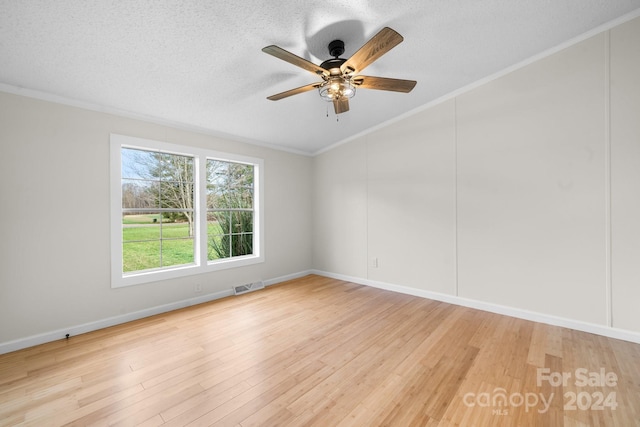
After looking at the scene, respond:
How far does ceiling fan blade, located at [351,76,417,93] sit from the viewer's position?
87.2 inches

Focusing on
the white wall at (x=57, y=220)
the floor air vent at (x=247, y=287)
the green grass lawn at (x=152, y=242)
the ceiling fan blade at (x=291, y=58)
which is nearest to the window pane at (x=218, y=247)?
the green grass lawn at (x=152, y=242)

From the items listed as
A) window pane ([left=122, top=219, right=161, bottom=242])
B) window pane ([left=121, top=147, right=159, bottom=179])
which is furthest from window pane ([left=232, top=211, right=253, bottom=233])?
window pane ([left=121, top=147, right=159, bottom=179])

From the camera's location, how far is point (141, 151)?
327cm

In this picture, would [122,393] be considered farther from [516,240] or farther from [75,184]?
[516,240]

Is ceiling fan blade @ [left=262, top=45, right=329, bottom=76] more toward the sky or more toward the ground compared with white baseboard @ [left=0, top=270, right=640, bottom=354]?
more toward the sky

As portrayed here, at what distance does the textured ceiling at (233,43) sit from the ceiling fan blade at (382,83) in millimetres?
382

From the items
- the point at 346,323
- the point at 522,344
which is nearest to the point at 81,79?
the point at 346,323

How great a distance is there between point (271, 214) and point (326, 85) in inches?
108

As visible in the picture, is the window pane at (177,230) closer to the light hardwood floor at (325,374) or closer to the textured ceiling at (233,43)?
the light hardwood floor at (325,374)

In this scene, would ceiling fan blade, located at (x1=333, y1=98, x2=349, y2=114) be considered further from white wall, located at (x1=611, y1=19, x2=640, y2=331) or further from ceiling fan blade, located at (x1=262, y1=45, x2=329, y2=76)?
white wall, located at (x1=611, y1=19, x2=640, y2=331)

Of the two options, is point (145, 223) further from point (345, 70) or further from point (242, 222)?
point (345, 70)

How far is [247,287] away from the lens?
4.09m

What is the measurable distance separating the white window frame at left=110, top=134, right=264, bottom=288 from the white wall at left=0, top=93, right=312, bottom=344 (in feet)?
0.24

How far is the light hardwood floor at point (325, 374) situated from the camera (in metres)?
1.59
